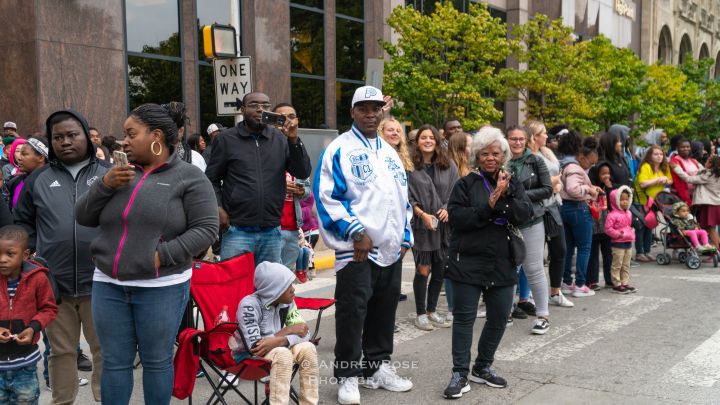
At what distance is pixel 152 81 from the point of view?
1454 cm

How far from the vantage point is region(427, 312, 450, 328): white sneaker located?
732 centimetres

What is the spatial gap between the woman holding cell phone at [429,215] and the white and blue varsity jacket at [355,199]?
2.06m

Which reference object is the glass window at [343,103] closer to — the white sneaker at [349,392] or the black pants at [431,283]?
the black pants at [431,283]

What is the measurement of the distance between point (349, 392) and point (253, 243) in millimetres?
1477

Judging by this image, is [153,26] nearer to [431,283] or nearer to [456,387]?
[431,283]

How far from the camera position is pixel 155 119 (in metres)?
3.74

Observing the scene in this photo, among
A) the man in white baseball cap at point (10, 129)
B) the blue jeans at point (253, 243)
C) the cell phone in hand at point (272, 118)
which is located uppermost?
the man in white baseball cap at point (10, 129)

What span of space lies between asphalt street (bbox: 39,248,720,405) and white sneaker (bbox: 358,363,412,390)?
2.1 inches

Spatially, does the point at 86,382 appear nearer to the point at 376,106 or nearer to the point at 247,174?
the point at 247,174

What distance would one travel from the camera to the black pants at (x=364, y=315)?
495 cm

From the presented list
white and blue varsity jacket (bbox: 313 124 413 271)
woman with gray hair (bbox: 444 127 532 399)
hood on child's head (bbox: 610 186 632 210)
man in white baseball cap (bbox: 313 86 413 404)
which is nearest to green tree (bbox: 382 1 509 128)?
hood on child's head (bbox: 610 186 632 210)

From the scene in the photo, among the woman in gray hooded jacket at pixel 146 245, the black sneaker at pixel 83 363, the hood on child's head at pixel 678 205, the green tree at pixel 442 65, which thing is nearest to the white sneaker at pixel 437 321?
the black sneaker at pixel 83 363

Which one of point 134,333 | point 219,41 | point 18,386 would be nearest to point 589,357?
point 134,333

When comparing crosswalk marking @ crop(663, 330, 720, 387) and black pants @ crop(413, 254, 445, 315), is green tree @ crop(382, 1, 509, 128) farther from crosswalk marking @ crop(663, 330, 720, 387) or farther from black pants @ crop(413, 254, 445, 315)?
crosswalk marking @ crop(663, 330, 720, 387)
